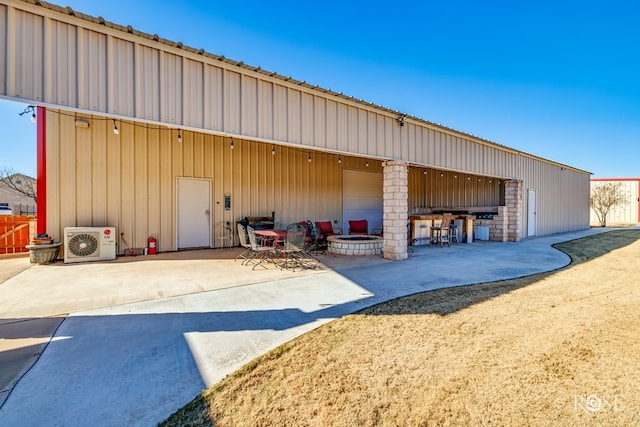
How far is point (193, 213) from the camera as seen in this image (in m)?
8.23

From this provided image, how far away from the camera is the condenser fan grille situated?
246 inches

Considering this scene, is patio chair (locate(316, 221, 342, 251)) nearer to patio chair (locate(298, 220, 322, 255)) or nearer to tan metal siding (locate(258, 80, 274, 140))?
patio chair (locate(298, 220, 322, 255))

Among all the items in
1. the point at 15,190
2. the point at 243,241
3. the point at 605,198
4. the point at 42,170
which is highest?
the point at 15,190

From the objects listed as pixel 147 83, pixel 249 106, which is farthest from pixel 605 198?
pixel 147 83

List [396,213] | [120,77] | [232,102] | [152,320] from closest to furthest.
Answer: [152,320], [120,77], [232,102], [396,213]

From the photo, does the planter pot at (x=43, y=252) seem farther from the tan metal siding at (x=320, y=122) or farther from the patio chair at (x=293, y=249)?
the tan metal siding at (x=320, y=122)

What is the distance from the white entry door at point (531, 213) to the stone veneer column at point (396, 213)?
819 cm

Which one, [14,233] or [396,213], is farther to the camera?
[14,233]

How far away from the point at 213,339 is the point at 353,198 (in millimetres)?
9627

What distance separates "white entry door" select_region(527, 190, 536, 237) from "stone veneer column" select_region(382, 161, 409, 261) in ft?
26.9

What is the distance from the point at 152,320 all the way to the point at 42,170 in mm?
5657

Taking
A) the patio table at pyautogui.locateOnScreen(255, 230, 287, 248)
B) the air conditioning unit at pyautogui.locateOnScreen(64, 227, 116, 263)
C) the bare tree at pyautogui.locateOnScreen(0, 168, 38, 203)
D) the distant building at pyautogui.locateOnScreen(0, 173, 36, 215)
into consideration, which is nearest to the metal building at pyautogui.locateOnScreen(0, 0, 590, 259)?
the air conditioning unit at pyautogui.locateOnScreen(64, 227, 116, 263)

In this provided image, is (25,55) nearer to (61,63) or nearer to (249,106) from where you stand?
(61,63)

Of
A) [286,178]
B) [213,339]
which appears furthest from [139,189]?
[213,339]
